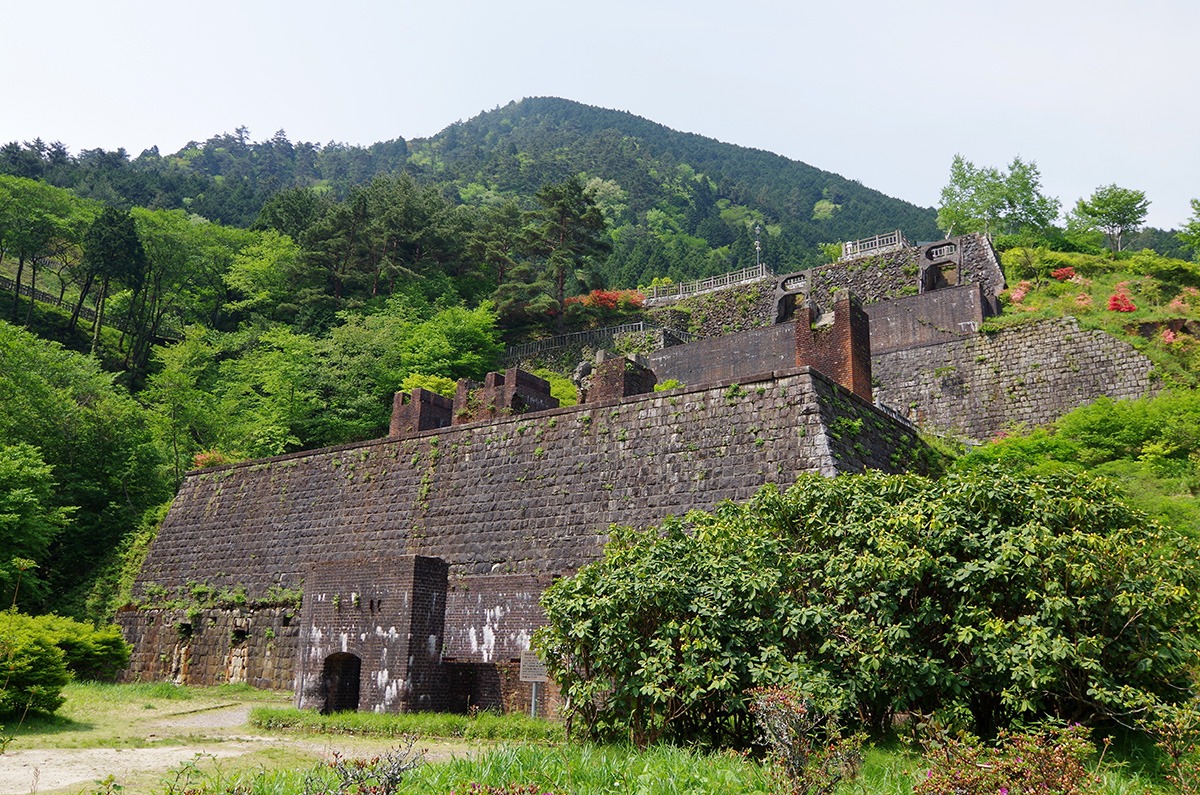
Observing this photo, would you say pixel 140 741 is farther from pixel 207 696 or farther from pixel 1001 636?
pixel 1001 636

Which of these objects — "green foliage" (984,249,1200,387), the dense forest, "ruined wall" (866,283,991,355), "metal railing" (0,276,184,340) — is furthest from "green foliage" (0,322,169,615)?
"green foliage" (984,249,1200,387)

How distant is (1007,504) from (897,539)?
1.30 metres

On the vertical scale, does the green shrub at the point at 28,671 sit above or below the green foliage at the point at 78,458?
below

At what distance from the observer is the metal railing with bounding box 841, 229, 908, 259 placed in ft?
127

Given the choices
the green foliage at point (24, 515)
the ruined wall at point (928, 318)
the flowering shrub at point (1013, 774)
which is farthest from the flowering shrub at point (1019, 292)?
the green foliage at point (24, 515)

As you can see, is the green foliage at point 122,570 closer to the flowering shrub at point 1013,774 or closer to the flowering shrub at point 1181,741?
the flowering shrub at point 1013,774

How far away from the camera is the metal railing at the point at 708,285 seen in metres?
41.4

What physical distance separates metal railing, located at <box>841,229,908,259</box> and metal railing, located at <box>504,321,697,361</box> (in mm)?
8561

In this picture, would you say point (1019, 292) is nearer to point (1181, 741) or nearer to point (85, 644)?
point (1181, 741)

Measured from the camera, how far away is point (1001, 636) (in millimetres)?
8336

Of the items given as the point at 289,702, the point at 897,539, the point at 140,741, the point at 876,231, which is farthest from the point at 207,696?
the point at 876,231

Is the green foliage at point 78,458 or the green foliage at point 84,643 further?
the green foliage at point 78,458

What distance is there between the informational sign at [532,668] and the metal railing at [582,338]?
2557cm

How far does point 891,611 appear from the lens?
8.95m
